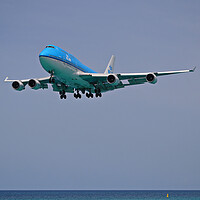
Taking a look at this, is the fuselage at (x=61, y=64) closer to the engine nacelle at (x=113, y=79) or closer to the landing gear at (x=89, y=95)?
the engine nacelle at (x=113, y=79)

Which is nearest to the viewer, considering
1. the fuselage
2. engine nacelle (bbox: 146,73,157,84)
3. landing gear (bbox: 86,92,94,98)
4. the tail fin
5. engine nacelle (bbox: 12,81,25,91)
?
the fuselage

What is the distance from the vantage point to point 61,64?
5128 cm

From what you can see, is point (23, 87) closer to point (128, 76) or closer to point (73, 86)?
point (73, 86)

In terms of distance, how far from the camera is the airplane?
5072 centimetres

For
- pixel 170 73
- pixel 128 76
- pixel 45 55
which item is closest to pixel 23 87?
pixel 45 55

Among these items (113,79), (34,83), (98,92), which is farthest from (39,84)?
(113,79)

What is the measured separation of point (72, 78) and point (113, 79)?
238 inches

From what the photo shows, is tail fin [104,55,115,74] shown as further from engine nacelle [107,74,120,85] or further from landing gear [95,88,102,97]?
engine nacelle [107,74,120,85]

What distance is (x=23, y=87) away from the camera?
200 ft

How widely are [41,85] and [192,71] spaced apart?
23632mm

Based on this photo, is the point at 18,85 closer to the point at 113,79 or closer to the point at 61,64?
the point at 61,64

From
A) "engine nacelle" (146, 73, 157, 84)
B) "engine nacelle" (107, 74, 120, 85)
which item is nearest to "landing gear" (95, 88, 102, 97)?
"engine nacelle" (107, 74, 120, 85)

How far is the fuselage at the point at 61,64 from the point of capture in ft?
164

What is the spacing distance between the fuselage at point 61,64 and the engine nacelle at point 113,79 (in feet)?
13.6
